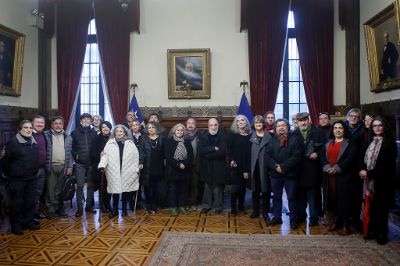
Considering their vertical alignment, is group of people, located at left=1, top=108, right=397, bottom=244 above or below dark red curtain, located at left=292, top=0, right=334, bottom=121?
below

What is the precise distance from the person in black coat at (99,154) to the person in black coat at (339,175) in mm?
3247

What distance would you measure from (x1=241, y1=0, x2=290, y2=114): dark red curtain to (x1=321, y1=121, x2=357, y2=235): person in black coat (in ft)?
10.7

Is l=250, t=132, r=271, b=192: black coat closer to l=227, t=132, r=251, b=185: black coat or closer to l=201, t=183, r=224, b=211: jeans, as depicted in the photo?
l=227, t=132, r=251, b=185: black coat

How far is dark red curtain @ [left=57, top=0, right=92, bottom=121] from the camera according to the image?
7875mm

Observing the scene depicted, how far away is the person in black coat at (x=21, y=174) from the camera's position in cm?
426

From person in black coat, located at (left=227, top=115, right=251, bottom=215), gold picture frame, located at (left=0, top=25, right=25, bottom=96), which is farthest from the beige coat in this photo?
gold picture frame, located at (left=0, top=25, right=25, bottom=96)

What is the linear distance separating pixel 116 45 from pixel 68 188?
3.97 m

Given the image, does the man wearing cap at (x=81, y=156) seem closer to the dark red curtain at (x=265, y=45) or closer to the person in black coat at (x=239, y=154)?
the person in black coat at (x=239, y=154)

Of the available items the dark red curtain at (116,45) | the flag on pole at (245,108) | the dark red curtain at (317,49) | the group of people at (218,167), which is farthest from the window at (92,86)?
the dark red curtain at (317,49)

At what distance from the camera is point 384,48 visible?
19.3 feet

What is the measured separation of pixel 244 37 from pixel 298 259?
5.47 m

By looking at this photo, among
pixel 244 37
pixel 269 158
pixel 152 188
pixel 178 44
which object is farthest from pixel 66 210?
pixel 244 37

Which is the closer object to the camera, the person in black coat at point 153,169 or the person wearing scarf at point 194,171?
the person in black coat at point 153,169

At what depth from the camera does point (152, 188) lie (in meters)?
5.32
